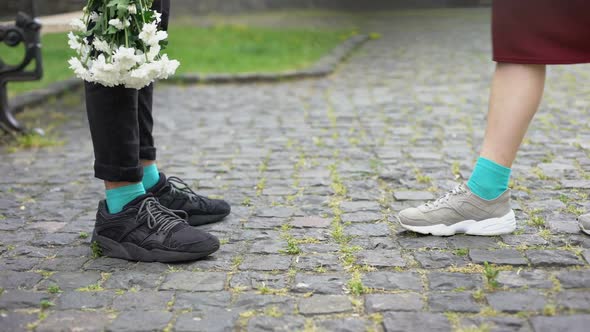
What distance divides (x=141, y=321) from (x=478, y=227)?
1.35 meters

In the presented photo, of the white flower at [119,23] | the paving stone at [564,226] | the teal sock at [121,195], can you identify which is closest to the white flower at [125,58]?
the white flower at [119,23]

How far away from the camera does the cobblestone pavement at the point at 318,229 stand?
94.0 inches

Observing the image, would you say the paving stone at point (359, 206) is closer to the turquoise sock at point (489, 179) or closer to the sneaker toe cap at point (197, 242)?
the turquoise sock at point (489, 179)

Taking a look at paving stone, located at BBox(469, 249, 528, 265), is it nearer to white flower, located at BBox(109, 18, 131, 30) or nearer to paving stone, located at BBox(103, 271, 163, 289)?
paving stone, located at BBox(103, 271, 163, 289)

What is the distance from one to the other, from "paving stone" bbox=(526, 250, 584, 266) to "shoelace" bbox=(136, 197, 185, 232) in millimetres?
1258

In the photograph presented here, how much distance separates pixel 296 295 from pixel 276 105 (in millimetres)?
3970

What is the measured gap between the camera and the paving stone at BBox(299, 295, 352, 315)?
7.83ft

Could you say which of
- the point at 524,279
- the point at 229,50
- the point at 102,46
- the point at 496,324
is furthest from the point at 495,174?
the point at 229,50

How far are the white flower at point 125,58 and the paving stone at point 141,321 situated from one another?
0.78 metres

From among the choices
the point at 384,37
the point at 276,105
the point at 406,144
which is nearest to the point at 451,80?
the point at 276,105

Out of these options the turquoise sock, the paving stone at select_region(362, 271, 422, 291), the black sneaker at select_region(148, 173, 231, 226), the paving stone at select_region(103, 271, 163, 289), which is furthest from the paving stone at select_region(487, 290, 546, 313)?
the black sneaker at select_region(148, 173, 231, 226)

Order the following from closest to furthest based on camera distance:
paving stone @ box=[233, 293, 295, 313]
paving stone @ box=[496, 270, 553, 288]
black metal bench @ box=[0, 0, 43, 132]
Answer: paving stone @ box=[233, 293, 295, 313] → paving stone @ box=[496, 270, 553, 288] → black metal bench @ box=[0, 0, 43, 132]

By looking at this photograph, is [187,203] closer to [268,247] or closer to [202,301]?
[268,247]

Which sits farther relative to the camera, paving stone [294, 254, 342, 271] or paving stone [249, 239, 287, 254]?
paving stone [249, 239, 287, 254]
